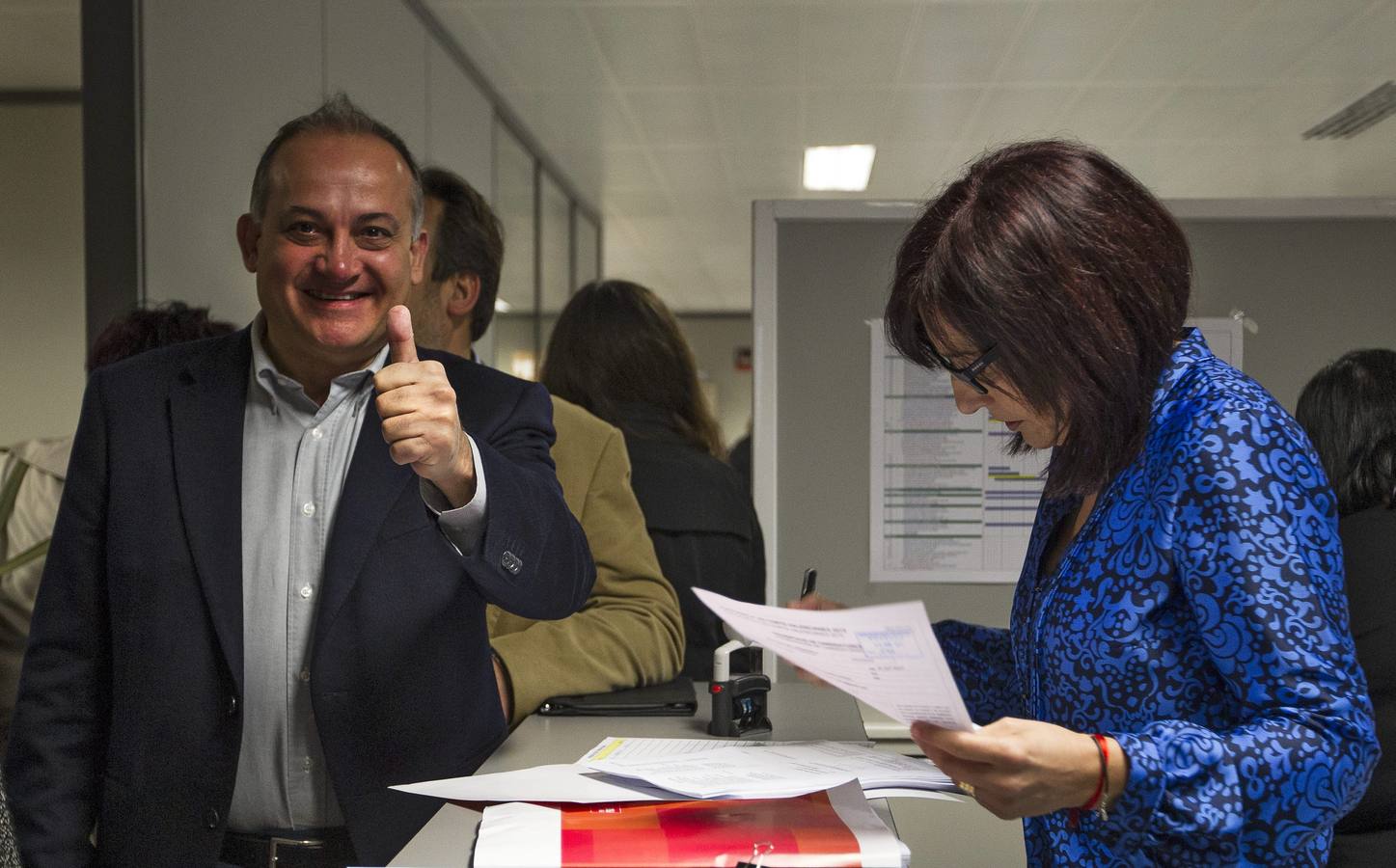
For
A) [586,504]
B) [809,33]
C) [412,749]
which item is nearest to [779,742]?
[412,749]

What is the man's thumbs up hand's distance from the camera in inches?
44.8

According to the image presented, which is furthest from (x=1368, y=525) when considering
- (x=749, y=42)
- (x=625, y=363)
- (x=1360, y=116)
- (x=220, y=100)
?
(x=1360, y=116)

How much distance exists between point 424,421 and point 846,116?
5.21 meters

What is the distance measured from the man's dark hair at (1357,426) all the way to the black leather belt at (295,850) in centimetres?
158

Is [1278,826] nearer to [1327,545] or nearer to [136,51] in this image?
[1327,545]

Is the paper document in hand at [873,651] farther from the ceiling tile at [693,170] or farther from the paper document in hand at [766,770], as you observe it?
the ceiling tile at [693,170]

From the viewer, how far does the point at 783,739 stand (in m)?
1.37

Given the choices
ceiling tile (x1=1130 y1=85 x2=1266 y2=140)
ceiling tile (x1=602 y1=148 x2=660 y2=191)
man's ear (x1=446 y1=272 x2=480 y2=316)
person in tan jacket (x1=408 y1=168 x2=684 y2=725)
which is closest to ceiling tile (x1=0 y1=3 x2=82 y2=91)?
man's ear (x1=446 y1=272 x2=480 y2=316)

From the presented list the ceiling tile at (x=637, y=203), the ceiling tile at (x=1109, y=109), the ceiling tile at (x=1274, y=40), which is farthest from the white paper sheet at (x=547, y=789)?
the ceiling tile at (x=637, y=203)

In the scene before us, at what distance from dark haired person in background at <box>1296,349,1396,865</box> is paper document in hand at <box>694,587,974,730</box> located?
3.53 ft

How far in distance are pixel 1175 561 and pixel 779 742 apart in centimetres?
50

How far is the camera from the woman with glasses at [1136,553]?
94 cm

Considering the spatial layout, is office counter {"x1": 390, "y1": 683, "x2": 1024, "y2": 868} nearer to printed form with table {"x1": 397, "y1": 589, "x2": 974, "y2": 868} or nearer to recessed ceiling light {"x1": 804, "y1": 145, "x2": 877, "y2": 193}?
printed form with table {"x1": 397, "y1": 589, "x2": 974, "y2": 868}

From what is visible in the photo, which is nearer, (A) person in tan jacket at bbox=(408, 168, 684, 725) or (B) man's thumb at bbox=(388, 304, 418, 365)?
(B) man's thumb at bbox=(388, 304, 418, 365)
